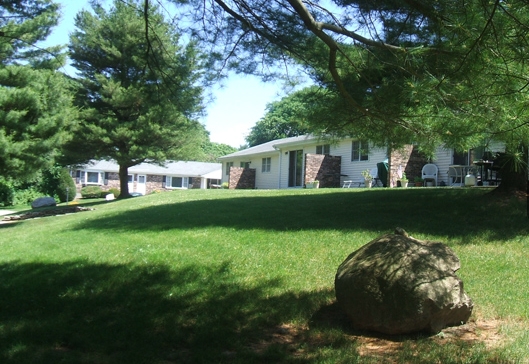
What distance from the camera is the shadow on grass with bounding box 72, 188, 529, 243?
8.68m

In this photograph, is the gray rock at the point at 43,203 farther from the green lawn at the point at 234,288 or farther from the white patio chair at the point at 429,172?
the white patio chair at the point at 429,172

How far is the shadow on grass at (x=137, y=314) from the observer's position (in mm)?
4426

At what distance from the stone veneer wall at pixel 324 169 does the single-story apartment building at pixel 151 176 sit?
20147 mm

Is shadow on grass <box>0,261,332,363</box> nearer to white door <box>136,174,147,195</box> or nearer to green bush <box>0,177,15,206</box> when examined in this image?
green bush <box>0,177,15,206</box>

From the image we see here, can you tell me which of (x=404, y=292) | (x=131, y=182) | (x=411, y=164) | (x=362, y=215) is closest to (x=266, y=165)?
(x=411, y=164)

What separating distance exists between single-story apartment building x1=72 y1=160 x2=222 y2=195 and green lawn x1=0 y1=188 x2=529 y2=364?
106 feet

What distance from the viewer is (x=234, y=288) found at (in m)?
6.02

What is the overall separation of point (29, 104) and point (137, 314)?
1119 centimetres

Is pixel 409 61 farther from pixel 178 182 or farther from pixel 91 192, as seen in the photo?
pixel 178 182

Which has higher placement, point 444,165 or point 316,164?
point 316,164

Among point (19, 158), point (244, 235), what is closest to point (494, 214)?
point (244, 235)

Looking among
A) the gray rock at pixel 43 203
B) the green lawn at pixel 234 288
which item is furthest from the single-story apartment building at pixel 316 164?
the gray rock at pixel 43 203

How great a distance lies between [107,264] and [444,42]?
219 inches

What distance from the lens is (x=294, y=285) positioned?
605 cm
